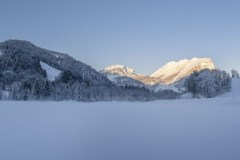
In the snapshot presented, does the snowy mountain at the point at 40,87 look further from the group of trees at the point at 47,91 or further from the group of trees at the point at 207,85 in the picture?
the group of trees at the point at 207,85

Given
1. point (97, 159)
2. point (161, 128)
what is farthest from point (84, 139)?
point (161, 128)

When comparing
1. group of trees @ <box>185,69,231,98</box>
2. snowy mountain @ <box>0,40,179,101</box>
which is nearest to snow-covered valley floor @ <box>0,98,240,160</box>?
snowy mountain @ <box>0,40,179,101</box>

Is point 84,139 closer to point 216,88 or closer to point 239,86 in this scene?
point 216,88

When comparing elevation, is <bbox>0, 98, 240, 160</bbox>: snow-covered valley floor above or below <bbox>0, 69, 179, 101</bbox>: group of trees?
below

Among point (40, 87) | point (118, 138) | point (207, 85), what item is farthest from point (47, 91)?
point (118, 138)

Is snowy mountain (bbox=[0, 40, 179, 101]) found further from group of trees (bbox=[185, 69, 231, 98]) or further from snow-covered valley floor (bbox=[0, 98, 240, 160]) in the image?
snow-covered valley floor (bbox=[0, 98, 240, 160])

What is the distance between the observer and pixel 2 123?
25625 millimetres

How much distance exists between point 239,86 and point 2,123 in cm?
15209

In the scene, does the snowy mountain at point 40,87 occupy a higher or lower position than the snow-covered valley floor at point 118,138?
higher

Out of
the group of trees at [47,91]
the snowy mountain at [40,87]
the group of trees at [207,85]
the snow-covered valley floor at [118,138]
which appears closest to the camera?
the snow-covered valley floor at [118,138]

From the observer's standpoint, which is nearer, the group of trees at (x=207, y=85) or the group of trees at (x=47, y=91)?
the group of trees at (x=47, y=91)

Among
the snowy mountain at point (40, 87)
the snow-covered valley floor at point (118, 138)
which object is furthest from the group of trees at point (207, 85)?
the snow-covered valley floor at point (118, 138)

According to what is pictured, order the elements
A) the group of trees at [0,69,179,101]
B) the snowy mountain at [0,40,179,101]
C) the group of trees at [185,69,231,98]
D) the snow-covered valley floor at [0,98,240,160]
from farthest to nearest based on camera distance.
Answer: the group of trees at [185,69,231,98] < the snowy mountain at [0,40,179,101] < the group of trees at [0,69,179,101] < the snow-covered valley floor at [0,98,240,160]

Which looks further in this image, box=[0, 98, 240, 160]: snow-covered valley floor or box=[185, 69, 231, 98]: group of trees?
box=[185, 69, 231, 98]: group of trees
